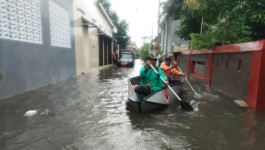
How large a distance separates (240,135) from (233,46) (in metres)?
3.74

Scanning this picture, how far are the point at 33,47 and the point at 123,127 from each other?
552 cm

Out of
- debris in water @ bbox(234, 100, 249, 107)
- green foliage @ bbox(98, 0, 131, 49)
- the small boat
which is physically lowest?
debris in water @ bbox(234, 100, 249, 107)

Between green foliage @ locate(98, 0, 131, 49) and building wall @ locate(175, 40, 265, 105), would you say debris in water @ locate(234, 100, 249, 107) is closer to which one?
building wall @ locate(175, 40, 265, 105)

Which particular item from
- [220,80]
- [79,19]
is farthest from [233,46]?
[79,19]

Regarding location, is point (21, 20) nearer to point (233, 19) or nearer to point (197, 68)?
point (233, 19)

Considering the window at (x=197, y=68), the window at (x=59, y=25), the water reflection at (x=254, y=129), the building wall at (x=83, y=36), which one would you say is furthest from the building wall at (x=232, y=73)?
the building wall at (x=83, y=36)

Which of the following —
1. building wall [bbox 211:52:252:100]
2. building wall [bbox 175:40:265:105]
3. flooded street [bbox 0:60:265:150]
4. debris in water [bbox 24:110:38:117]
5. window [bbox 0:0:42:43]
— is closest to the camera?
flooded street [bbox 0:60:265:150]

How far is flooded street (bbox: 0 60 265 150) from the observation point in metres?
2.96

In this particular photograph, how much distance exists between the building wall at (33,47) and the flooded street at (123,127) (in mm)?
976

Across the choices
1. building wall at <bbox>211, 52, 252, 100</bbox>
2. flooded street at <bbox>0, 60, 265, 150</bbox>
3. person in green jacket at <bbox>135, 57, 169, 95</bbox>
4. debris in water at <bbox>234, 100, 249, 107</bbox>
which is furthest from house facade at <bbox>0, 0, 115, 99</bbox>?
building wall at <bbox>211, 52, 252, 100</bbox>

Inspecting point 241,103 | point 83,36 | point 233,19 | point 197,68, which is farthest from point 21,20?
point 197,68

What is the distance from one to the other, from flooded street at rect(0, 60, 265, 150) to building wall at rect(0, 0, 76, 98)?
98cm

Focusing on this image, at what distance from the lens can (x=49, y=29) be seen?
8.23 meters

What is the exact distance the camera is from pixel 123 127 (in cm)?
371
